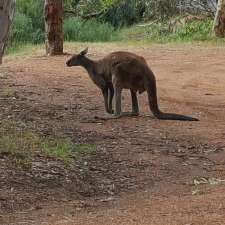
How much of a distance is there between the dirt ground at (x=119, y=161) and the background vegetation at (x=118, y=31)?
9767 mm

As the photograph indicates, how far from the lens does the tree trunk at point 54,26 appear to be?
60.8 feet

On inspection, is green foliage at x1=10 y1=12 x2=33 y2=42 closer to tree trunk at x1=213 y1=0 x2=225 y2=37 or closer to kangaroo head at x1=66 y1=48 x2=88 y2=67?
tree trunk at x1=213 y1=0 x2=225 y2=37

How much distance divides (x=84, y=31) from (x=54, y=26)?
838 cm

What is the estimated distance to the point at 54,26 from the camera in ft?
61.8

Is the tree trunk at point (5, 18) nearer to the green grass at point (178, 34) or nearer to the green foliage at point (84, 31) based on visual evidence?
the green grass at point (178, 34)

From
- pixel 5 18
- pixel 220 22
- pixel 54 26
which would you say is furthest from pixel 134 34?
pixel 5 18

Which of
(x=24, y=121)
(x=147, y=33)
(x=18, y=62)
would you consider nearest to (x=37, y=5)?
(x=147, y=33)

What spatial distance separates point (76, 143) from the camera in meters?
8.94

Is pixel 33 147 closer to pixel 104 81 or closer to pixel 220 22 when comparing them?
pixel 104 81

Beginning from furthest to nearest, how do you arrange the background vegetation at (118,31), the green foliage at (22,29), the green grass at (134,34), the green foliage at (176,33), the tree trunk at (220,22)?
the background vegetation at (118,31), the green foliage at (22,29), the green foliage at (176,33), the tree trunk at (220,22), the green grass at (134,34)

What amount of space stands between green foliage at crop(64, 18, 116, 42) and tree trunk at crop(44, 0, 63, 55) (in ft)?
23.5

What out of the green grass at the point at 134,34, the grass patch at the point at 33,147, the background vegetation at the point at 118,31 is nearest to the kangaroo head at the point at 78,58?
the grass patch at the point at 33,147

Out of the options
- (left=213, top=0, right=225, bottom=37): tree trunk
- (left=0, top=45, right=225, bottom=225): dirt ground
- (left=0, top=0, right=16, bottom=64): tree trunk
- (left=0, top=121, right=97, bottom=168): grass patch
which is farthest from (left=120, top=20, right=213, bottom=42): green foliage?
(left=0, top=0, right=16, bottom=64): tree trunk

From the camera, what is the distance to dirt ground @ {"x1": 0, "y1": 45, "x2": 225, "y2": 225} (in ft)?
19.3
